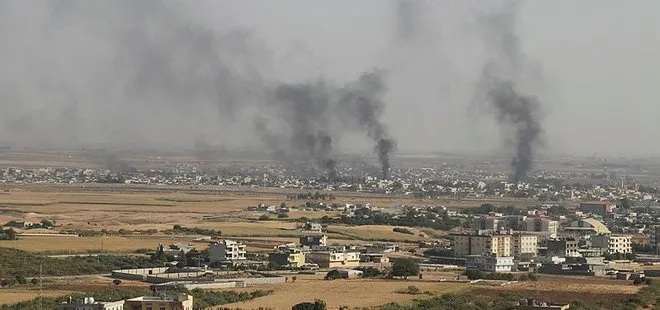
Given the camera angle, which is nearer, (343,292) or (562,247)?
(343,292)

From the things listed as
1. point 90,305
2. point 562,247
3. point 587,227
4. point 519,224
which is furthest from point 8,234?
point 587,227

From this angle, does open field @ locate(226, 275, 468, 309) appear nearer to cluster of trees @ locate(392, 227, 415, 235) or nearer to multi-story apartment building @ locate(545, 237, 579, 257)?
multi-story apartment building @ locate(545, 237, 579, 257)

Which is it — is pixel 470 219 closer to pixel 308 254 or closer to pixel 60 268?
pixel 308 254

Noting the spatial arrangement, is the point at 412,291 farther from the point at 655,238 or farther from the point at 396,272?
the point at 655,238

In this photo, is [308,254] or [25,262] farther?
[308,254]

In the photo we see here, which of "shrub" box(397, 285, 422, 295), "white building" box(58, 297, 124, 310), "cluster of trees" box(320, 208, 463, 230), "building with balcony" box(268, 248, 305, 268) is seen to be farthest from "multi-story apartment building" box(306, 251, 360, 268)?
"white building" box(58, 297, 124, 310)

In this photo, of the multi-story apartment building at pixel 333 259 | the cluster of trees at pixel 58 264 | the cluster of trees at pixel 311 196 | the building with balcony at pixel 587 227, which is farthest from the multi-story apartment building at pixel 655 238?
the cluster of trees at pixel 311 196

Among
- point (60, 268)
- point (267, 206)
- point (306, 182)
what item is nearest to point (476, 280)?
point (60, 268)
